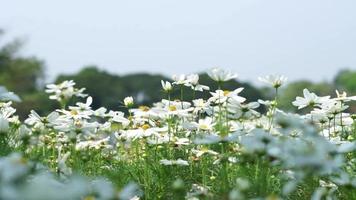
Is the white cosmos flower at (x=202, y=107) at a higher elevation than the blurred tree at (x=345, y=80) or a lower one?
higher

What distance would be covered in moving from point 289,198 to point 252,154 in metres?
1.14

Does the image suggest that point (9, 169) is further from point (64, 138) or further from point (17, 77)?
point (17, 77)

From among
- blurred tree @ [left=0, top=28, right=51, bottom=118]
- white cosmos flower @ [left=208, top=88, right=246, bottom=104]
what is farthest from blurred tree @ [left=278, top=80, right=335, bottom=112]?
white cosmos flower @ [left=208, top=88, right=246, bottom=104]

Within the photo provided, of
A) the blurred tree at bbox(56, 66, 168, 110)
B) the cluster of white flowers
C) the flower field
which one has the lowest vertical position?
the blurred tree at bbox(56, 66, 168, 110)

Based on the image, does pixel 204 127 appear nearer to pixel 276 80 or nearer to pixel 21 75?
pixel 276 80

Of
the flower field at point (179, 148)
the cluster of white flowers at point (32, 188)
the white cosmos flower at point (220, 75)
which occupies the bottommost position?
the flower field at point (179, 148)

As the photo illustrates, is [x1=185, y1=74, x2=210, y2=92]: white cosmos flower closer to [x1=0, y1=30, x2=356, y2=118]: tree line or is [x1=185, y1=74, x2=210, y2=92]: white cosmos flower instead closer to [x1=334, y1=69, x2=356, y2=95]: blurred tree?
[x1=0, y1=30, x2=356, y2=118]: tree line

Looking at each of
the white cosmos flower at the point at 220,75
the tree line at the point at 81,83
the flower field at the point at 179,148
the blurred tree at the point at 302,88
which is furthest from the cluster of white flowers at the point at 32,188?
the blurred tree at the point at 302,88

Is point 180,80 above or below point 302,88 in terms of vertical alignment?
above

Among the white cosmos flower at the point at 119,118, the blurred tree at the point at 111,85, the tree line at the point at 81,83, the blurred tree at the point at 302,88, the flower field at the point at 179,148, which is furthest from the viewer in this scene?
the blurred tree at the point at 302,88

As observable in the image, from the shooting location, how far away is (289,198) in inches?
120

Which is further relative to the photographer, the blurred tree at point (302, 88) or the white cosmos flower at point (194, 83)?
the blurred tree at point (302, 88)

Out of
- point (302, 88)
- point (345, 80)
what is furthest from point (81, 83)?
point (345, 80)

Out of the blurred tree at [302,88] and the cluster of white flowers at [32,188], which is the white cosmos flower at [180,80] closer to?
the cluster of white flowers at [32,188]
